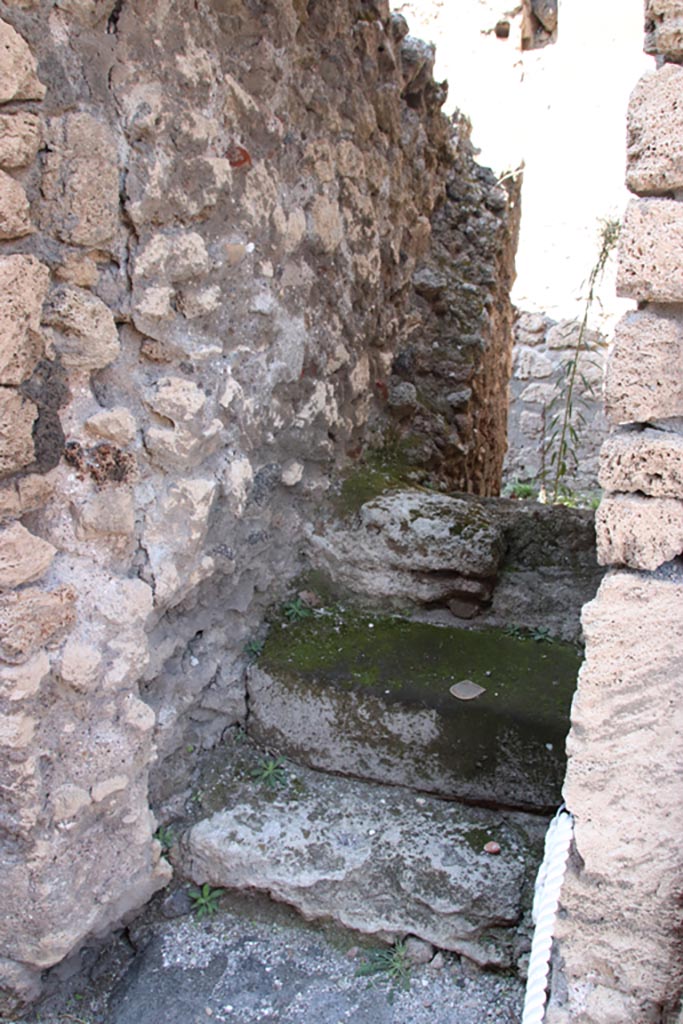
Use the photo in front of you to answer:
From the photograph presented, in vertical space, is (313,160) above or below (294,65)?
below

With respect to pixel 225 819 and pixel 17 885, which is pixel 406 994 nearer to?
pixel 225 819

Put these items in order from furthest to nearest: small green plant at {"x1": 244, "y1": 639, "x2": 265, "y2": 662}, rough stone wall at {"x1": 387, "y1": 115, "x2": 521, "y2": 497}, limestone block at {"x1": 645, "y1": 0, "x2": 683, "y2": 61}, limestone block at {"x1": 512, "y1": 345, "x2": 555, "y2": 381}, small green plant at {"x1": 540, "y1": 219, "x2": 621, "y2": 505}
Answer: limestone block at {"x1": 512, "y1": 345, "x2": 555, "y2": 381} < small green plant at {"x1": 540, "y1": 219, "x2": 621, "y2": 505} < rough stone wall at {"x1": 387, "y1": 115, "x2": 521, "y2": 497} < small green plant at {"x1": 244, "y1": 639, "x2": 265, "y2": 662} < limestone block at {"x1": 645, "y1": 0, "x2": 683, "y2": 61}

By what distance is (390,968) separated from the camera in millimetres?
2094

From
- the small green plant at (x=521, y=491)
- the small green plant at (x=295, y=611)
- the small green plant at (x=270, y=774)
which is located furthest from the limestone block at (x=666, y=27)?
the small green plant at (x=521, y=491)

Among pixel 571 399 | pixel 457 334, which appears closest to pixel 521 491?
pixel 571 399

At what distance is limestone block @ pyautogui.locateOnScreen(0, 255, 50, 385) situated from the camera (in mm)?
1647

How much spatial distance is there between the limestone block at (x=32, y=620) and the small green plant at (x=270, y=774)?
0.77 metres

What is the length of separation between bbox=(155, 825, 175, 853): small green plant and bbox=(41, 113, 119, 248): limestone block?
1.46 m

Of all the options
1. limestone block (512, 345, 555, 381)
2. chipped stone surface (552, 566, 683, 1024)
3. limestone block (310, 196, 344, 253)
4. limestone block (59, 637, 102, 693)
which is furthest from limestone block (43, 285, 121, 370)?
limestone block (512, 345, 555, 381)

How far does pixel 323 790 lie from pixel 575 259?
14.1ft

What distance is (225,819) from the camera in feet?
7.55

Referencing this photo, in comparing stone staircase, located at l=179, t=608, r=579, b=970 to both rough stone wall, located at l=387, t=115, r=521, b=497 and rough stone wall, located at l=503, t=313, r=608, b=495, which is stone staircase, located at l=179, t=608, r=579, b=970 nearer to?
rough stone wall, located at l=387, t=115, r=521, b=497

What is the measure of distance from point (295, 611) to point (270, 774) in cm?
51

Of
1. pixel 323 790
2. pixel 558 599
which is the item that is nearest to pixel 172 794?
pixel 323 790
